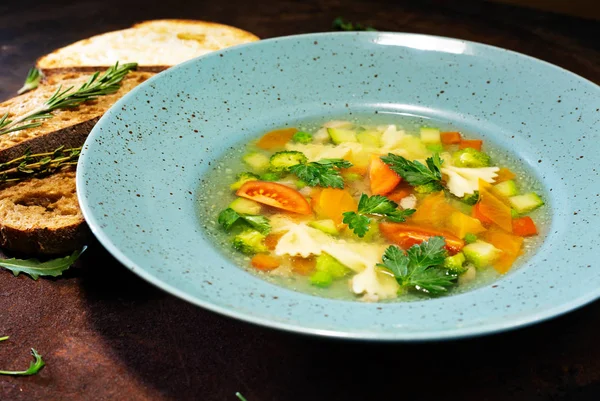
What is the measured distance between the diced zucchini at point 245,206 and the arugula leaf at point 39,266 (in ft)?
2.13

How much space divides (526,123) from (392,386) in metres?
1.78

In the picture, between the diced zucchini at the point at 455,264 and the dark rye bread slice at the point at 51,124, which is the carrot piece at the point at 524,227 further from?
the dark rye bread slice at the point at 51,124

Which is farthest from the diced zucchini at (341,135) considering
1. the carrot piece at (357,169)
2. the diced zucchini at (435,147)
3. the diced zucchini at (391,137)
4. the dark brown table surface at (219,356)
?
the dark brown table surface at (219,356)

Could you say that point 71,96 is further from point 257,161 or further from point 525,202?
point 525,202

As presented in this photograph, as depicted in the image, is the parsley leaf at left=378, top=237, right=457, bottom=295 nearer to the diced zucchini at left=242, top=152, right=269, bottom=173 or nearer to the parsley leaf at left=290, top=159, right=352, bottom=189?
the parsley leaf at left=290, top=159, right=352, bottom=189

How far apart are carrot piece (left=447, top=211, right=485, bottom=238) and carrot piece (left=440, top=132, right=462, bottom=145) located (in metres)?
0.71

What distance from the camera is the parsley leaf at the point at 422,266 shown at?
221cm

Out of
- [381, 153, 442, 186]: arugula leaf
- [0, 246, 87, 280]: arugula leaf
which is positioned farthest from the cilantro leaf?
[0, 246, 87, 280]: arugula leaf

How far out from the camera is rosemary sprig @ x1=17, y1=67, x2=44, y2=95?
3.81 m

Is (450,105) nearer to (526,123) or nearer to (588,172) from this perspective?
(526,123)

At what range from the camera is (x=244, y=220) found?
2594 millimetres

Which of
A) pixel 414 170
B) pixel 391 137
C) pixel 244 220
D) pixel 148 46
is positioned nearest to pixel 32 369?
pixel 244 220

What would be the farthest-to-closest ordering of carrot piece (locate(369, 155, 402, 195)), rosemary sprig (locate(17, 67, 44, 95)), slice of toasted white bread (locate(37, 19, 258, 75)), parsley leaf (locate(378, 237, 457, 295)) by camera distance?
slice of toasted white bread (locate(37, 19, 258, 75)), rosemary sprig (locate(17, 67, 44, 95)), carrot piece (locate(369, 155, 402, 195)), parsley leaf (locate(378, 237, 457, 295))

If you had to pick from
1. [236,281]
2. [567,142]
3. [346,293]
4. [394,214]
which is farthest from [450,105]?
[236,281]
